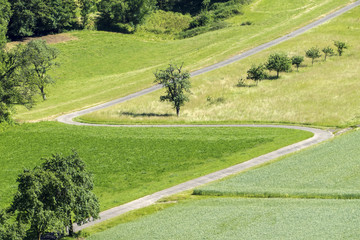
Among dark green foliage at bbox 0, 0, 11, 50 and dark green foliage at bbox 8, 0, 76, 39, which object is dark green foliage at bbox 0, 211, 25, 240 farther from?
dark green foliage at bbox 8, 0, 76, 39

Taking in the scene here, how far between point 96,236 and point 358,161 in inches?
1190

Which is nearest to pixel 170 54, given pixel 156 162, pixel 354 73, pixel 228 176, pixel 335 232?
pixel 354 73

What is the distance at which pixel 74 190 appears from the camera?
48.7 m

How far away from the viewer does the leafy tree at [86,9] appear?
173 m

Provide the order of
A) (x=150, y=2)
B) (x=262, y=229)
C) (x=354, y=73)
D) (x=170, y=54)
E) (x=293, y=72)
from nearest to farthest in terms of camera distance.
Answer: (x=262, y=229) < (x=354, y=73) < (x=293, y=72) < (x=170, y=54) < (x=150, y=2)

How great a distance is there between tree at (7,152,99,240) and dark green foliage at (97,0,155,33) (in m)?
134

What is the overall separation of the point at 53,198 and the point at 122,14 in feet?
461

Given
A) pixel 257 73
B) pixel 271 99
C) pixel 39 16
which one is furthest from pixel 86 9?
pixel 271 99

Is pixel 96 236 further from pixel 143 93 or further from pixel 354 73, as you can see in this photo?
pixel 354 73

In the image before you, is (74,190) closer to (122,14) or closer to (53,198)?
(53,198)

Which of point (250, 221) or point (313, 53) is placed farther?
point (313, 53)

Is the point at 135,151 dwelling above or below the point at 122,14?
below

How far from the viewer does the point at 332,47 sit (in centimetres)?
13600

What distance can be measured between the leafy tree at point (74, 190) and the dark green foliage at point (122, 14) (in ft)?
435
